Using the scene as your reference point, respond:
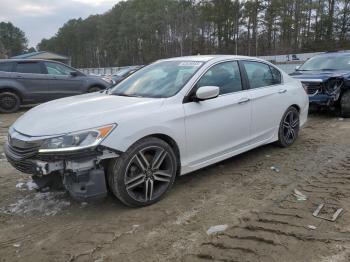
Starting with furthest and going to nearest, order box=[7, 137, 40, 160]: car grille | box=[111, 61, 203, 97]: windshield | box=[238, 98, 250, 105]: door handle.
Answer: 1. box=[238, 98, 250, 105]: door handle
2. box=[111, 61, 203, 97]: windshield
3. box=[7, 137, 40, 160]: car grille

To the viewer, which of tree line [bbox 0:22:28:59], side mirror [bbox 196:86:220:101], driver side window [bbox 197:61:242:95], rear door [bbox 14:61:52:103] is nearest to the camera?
side mirror [bbox 196:86:220:101]

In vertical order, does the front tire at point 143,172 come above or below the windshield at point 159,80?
below

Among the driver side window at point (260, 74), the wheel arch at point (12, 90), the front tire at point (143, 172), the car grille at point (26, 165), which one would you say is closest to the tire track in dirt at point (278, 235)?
the front tire at point (143, 172)

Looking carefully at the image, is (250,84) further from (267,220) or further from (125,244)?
(125,244)

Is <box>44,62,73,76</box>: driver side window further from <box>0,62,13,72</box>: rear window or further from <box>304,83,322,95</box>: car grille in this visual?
<box>304,83,322,95</box>: car grille

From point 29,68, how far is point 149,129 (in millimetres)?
9408

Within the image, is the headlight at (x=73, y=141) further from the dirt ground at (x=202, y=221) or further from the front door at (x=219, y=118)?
the front door at (x=219, y=118)

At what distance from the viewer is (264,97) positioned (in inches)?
223

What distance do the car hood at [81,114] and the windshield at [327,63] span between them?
6876 mm

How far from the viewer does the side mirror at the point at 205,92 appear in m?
4.49

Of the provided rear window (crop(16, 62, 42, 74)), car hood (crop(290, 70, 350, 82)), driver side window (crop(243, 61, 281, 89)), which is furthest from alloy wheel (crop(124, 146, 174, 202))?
rear window (crop(16, 62, 42, 74))

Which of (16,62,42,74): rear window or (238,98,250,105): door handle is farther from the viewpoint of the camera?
(16,62,42,74): rear window

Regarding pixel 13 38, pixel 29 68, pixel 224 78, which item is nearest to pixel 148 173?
pixel 224 78

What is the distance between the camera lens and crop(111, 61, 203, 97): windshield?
4.70 meters
